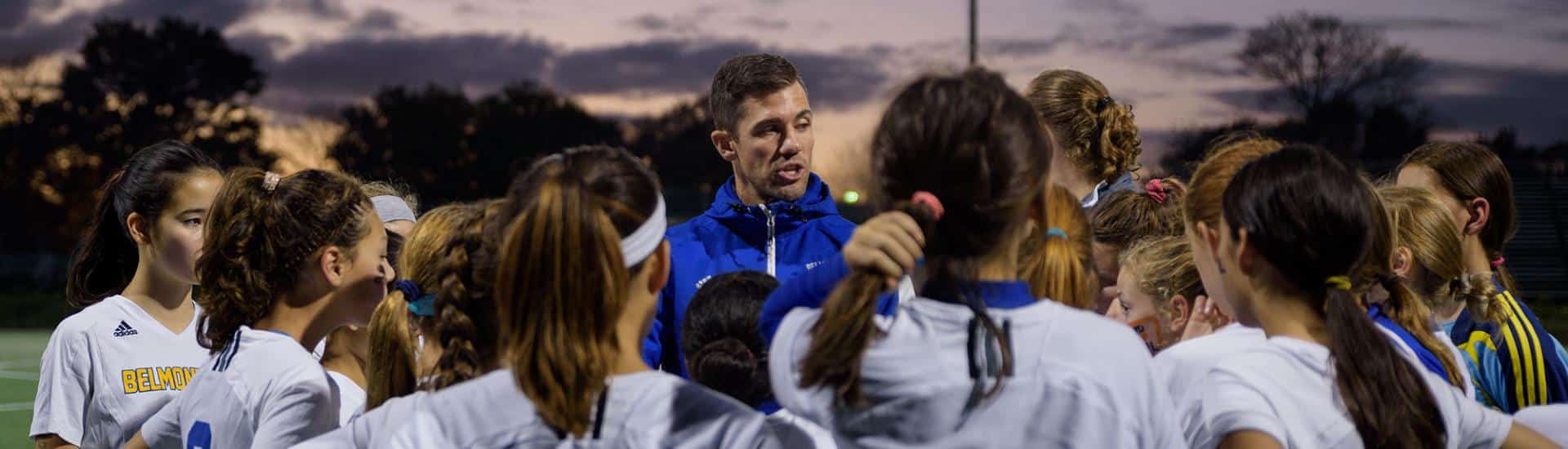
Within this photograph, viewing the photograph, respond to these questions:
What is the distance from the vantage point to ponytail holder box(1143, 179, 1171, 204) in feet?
14.3

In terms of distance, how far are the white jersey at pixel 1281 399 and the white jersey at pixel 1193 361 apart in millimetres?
35

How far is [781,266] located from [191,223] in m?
1.90

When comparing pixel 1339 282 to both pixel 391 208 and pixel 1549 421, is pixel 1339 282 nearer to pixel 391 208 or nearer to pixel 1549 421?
pixel 1549 421

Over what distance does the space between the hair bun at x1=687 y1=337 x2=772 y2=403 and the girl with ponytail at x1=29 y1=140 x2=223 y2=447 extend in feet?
7.25

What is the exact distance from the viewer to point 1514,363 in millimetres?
4133

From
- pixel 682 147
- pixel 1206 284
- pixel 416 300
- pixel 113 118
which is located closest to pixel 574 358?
pixel 416 300

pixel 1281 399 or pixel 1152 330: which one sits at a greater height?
pixel 1281 399

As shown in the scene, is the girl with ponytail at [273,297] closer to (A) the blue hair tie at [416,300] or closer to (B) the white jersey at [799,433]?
(A) the blue hair tie at [416,300]

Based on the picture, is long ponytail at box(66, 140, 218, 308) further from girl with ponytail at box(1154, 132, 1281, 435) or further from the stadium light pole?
the stadium light pole

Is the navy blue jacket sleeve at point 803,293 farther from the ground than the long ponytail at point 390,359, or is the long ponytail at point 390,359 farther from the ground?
the navy blue jacket sleeve at point 803,293

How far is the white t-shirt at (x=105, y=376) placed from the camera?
14.3ft

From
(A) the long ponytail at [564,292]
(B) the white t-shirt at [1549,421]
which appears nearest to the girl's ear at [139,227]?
(A) the long ponytail at [564,292]

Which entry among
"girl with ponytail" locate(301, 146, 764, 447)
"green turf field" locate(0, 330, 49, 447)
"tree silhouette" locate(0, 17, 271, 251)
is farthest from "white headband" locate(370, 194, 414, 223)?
"tree silhouette" locate(0, 17, 271, 251)

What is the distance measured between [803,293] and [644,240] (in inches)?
12.5
